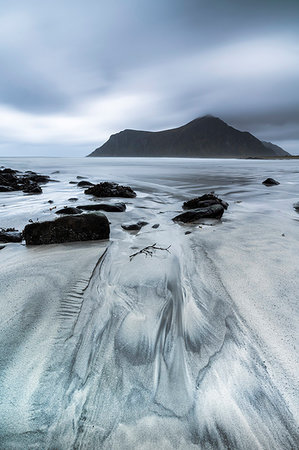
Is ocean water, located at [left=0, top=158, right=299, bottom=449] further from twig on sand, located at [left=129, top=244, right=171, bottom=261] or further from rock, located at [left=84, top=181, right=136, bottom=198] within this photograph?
rock, located at [left=84, top=181, right=136, bottom=198]

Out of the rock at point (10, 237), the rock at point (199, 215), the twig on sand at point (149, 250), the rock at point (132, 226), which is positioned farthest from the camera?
the rock at point (199, 215)

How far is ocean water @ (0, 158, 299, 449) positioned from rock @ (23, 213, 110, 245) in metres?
0.44

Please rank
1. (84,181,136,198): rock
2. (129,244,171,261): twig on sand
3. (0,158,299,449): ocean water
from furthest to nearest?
1. (84,181,136,198): rock
2. (129,244,171,261): twig on sand
3. (0,158,299,449): ocean water

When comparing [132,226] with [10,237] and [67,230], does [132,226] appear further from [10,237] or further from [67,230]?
[10,237]

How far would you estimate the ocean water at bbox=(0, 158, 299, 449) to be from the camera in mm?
1192

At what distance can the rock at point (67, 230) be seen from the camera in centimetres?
370

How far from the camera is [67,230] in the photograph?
3.78 meters

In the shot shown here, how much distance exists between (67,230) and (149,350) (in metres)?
2.61

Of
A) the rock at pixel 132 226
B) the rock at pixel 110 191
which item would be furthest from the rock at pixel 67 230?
the rock at pixel 110 191

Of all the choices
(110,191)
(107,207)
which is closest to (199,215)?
(107,207)

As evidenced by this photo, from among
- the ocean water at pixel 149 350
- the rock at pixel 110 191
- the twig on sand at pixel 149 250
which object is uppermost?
the ocean water at pixel 149 350

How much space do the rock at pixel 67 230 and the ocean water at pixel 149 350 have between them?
44cm

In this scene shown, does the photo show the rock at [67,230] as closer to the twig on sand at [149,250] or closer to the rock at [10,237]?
the rock at [10,237]

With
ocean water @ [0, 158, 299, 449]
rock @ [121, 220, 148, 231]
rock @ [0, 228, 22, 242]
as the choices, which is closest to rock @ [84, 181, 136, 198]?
rock @ [121, 220, 148, 231]
